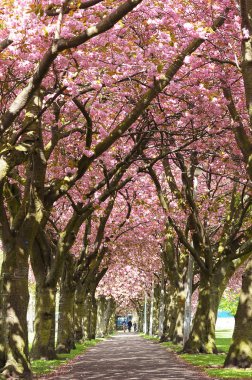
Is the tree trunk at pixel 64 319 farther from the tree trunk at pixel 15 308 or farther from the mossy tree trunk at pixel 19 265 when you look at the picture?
the tree trunk at pixel 15 308

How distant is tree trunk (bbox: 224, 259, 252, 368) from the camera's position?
17.3 meters

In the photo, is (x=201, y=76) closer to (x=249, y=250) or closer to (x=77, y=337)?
(x=249, y=250)

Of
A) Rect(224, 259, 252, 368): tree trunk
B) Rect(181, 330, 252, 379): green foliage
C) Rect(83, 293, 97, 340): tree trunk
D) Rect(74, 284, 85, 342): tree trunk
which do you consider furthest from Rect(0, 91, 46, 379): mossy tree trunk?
Rect(83, 293, 97, 340): tree trunk

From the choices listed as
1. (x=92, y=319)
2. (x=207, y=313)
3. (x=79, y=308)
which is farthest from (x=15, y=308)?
(x=92, y=319)

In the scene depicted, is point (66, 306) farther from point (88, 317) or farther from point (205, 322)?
point (88, 317)

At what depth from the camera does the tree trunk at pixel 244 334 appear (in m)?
17.3

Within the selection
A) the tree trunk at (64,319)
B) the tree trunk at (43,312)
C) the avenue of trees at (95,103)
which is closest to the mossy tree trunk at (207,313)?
the avenue of trees at (95,103)

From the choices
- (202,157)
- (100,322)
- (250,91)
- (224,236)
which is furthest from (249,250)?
(100,322)

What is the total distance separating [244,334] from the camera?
1742cm

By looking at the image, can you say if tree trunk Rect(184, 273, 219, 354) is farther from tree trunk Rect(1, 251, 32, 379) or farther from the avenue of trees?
tree trunk Rect(1, 251, 32, 379)

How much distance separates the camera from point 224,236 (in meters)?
25.9

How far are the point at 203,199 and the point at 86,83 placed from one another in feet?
40.1

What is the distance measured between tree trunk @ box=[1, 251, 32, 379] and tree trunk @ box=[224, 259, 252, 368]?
6140mm

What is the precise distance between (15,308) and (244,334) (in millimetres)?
6717
